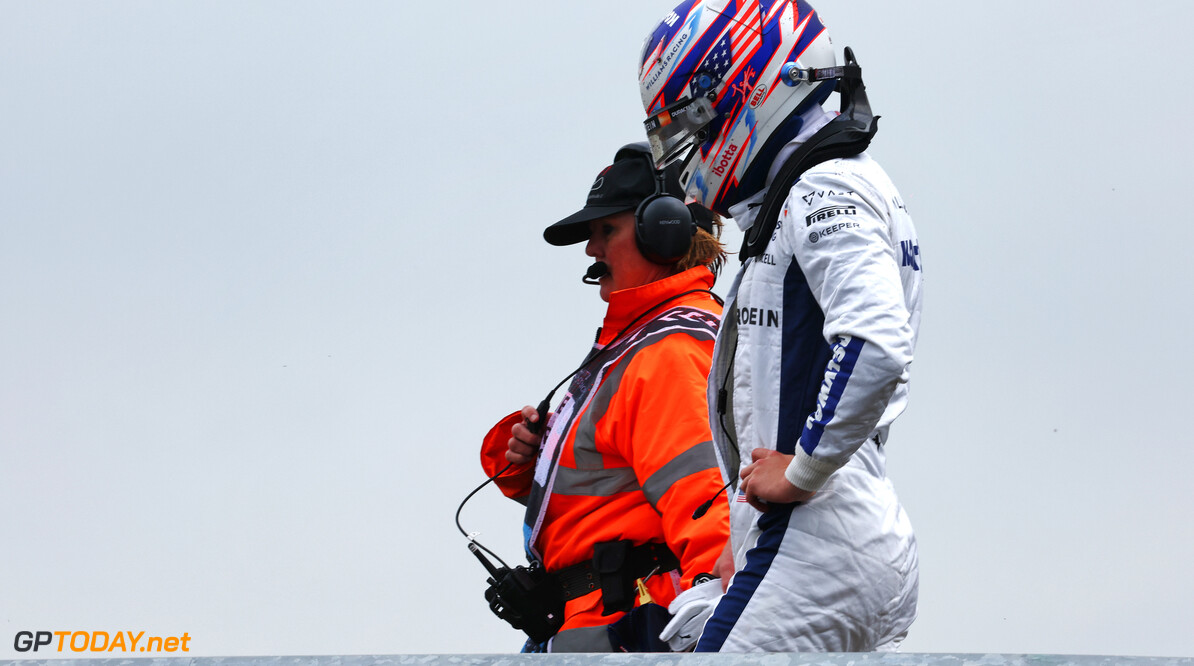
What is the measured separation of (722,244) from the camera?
325 cm

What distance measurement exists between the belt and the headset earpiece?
2.19ft

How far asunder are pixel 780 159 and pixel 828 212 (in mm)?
296

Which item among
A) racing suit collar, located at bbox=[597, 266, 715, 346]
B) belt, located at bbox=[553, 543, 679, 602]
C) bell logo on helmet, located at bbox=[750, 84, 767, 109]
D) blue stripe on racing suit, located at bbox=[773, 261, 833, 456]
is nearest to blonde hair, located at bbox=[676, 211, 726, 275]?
racing suit collar, located at bbox=[597, 266, 715, 346]

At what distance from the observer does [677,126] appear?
217 cm

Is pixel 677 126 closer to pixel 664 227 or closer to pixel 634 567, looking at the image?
pixel 664 227

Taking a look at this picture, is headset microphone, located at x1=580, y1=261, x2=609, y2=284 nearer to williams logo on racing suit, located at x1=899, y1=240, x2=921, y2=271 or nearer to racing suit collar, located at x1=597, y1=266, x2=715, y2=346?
racing suit collar, located at x1=597, y1=266, x2=715, y2=346

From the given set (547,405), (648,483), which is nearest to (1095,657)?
(648,483)

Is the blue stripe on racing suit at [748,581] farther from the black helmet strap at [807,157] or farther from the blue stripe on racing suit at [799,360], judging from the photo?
the black helmet strap at [807,157]

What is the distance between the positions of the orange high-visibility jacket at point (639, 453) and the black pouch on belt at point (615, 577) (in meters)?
0.03

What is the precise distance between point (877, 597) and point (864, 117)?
76cm

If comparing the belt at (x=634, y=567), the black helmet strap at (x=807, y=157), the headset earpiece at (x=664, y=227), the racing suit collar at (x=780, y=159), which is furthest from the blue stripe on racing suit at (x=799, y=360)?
the headset earpiece at (x=664, y=227)

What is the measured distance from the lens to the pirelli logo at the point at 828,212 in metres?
1.79

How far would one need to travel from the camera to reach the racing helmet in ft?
6.85

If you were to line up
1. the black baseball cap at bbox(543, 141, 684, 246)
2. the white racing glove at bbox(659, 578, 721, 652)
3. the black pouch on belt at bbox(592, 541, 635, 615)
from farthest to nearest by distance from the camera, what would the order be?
the black baseball cap at bbox(543, 141, 684, 246), the black pouch on belt at bbox(592, 541, 635, 615), the white racing glove at bbox(659, 578, 721, 652)
